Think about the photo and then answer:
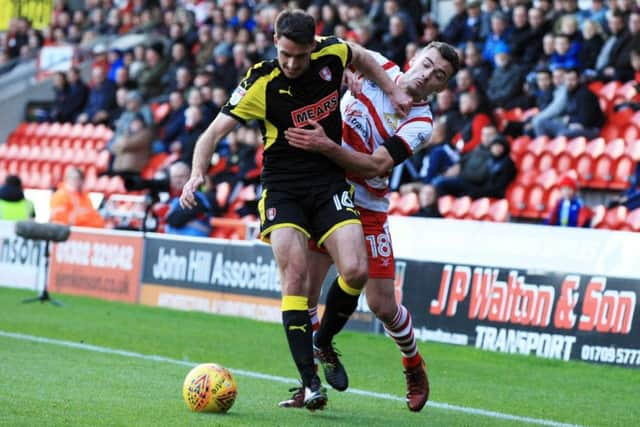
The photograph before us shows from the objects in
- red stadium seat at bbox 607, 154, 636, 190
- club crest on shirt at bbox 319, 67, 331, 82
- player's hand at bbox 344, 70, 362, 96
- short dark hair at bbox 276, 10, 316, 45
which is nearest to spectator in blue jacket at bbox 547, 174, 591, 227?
red stadium seat at bbox 607, 154, 636, 190

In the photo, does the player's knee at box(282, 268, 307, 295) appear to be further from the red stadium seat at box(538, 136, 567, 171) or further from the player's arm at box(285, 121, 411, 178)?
the red stadium seat at box(538, 136, 567, 171)

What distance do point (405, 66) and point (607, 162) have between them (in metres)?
3.12

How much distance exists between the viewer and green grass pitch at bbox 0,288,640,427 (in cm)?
714

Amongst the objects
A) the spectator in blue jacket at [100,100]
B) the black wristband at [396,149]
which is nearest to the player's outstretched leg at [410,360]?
the black wristband at [396,149]

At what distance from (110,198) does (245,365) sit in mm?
11098

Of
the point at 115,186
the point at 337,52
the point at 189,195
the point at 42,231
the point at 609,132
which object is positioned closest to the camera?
the point at 189,195

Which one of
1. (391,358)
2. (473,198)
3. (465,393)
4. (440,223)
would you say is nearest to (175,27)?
(473,198)

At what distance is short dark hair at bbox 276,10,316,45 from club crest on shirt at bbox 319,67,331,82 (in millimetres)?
364

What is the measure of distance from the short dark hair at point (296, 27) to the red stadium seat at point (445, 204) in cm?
970

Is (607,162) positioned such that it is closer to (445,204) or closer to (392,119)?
(445,204)

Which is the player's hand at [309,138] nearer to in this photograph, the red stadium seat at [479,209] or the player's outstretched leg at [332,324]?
the player's outstretched leg at [332,324]

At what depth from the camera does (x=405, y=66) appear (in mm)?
17453

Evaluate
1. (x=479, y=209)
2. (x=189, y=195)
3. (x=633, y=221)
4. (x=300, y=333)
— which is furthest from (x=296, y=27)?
(x=479, y=209)

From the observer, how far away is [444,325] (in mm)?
12703
